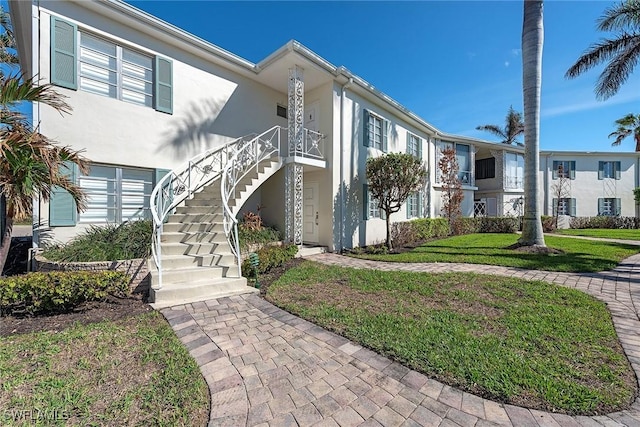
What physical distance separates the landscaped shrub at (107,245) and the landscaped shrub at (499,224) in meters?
19.4

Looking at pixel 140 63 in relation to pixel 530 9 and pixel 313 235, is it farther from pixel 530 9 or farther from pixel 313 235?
pixel 530 9

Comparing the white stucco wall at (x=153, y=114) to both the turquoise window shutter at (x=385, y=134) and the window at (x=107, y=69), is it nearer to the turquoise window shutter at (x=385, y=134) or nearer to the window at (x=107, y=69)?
the window at (x=107, y=69)

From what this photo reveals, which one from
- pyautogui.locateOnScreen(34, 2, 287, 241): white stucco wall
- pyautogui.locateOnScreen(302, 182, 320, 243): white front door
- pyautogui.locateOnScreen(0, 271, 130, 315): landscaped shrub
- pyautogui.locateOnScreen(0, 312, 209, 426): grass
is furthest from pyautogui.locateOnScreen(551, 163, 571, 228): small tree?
pyautogui.locateOnScreen(0, 271, 130, 315): landscaped shrub

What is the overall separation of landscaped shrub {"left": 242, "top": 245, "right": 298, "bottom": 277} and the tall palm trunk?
8.96m

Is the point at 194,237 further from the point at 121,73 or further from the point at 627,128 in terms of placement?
the point at 627,128

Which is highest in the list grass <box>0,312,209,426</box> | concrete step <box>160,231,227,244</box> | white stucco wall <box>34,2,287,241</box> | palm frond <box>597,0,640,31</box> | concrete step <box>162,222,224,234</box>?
palm frond <box>597,0,640,31</box>

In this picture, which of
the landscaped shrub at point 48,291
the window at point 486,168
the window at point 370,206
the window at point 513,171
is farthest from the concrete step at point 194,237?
the window at point 486,168

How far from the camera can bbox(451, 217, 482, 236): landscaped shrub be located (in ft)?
54.6

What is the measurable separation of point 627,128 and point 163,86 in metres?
38.5

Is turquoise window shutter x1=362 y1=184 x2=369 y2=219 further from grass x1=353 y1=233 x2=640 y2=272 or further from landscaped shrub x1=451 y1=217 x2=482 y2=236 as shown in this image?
landscaped shrub x1=451 y1=217 x2=482 y2=236

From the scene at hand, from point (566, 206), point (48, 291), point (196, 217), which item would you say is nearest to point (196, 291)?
point (48, 291)

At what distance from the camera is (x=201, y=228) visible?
703 centimetres

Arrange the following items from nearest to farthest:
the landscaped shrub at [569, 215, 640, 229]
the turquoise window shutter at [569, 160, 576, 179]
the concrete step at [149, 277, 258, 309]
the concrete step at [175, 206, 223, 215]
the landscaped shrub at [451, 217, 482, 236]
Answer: the concrete step at [149, 277, 258, 309] < the concrete step at [175, 206, 223, 215] < the landscaped shrub at [451, 217, 482, 236] < the landscaped shrub at [569, 215, 640, 229] < the turquoise window shutter at [569, 160, 576, 179]

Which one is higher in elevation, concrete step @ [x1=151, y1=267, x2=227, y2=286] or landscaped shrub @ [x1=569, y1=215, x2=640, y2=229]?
landscaped shrub @ [x1=569, y1=215, x2=640, y2=229]
